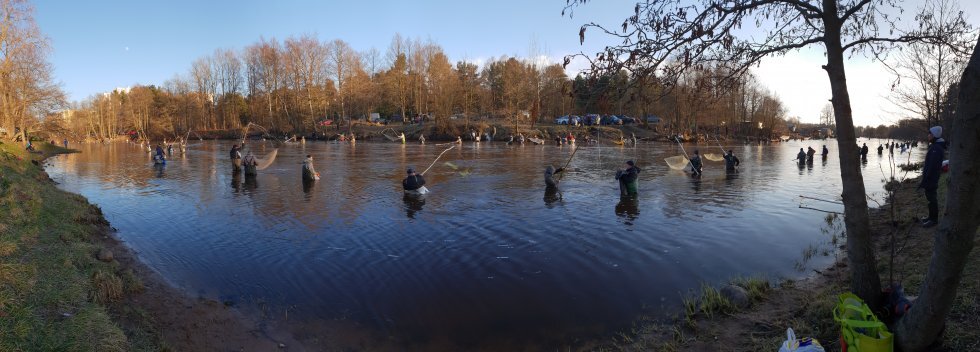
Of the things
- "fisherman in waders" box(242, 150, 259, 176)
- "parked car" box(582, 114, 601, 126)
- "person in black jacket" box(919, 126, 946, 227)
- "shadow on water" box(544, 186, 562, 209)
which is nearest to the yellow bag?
"parked car" box(582, 114, 601, 126)

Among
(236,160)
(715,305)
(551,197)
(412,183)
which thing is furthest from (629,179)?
(236,160)

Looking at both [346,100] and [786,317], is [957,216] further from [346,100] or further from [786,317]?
[346,100]

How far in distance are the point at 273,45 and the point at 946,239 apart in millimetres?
97055

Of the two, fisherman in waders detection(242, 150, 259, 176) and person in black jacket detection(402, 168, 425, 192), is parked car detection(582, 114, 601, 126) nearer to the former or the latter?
person in black jacket detection(402, 168, 425, 192)

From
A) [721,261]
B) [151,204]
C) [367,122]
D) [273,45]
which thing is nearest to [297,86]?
[273,45]

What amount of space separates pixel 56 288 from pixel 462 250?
6.60 meters

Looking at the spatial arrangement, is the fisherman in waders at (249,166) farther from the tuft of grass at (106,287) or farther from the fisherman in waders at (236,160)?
the tuft of grass at (106,287)

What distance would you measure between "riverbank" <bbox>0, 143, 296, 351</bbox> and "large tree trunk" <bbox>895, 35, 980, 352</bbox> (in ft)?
22.1

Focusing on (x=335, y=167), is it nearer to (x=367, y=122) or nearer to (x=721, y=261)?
(x=721, y=261)

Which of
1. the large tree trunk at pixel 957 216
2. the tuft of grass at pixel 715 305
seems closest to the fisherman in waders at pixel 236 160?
the tuft of grass at pixel 715 305

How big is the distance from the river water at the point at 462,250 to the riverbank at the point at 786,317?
24.2 inches

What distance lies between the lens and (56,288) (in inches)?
235

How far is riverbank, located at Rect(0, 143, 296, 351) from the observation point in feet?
15.7

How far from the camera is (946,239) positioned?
3.67m
